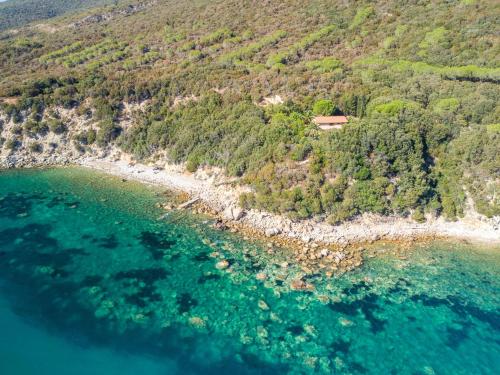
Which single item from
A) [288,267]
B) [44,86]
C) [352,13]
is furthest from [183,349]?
[352,13]

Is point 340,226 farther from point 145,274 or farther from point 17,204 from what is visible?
point 17,204

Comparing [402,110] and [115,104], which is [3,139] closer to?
[115,104]

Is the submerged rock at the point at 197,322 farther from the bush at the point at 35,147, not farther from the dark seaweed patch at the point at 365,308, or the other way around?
the bush at the point at 35,147

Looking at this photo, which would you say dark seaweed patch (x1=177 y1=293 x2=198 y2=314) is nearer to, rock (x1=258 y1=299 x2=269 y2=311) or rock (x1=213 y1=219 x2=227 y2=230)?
rock (x1=258 y1=299 x2=269 y2=311)

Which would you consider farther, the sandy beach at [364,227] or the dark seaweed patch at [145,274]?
the sandy beach at [364,227]

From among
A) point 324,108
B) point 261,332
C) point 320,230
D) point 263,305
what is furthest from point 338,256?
point 324,108


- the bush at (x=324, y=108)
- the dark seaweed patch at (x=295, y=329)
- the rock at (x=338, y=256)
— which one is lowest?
the dark seaweed patch at (x=295, y=329)

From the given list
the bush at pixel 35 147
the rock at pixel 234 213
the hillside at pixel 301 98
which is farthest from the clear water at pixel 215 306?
the bush at pixel 35 147
